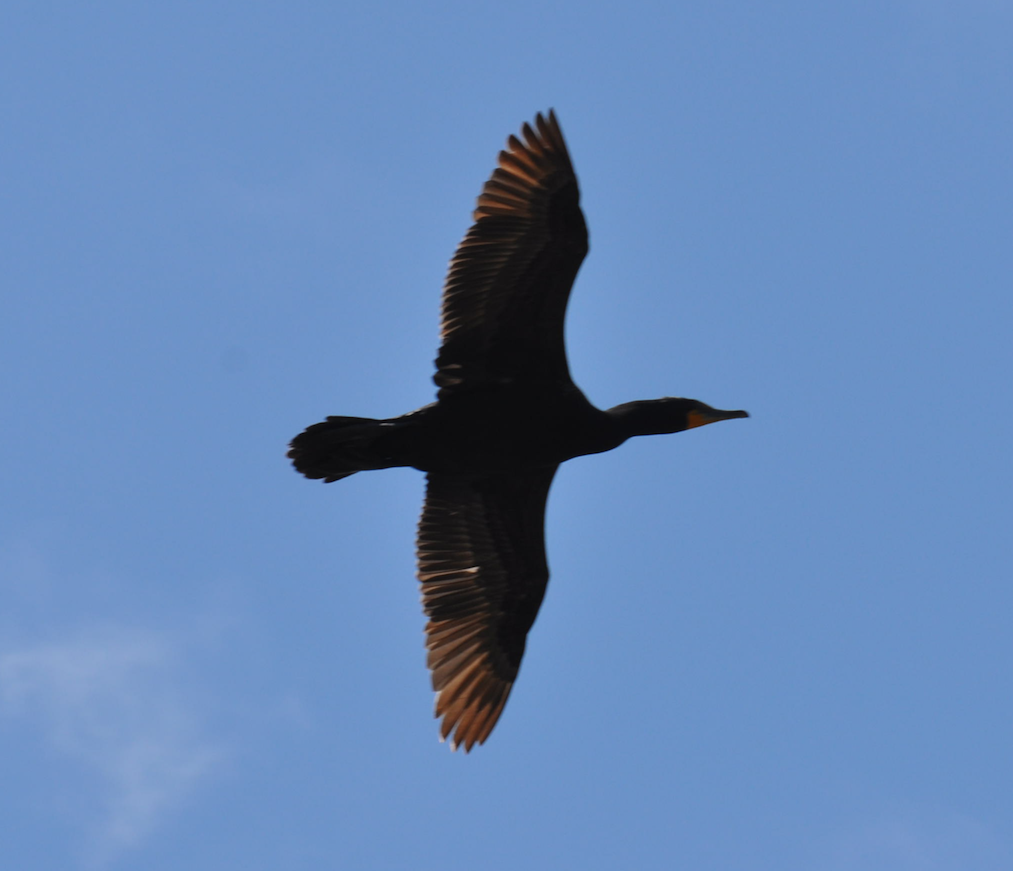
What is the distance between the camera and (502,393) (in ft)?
34.1

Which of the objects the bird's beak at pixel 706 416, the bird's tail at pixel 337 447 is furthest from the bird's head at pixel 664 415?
the bird's tail at pixel 337 447

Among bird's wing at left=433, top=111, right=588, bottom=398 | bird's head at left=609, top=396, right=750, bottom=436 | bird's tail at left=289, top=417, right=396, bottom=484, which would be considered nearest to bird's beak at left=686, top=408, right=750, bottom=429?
bird's head at left=609, top=396, right=750, bottom=436

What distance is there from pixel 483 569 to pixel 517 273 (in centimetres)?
228

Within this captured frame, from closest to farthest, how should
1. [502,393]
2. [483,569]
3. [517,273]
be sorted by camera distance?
[517,273] < [502,393] < [483,569]

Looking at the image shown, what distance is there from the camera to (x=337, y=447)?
1030cm

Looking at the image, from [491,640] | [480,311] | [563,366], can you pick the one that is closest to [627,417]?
[563,366]

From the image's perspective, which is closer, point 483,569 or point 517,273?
point 517,273

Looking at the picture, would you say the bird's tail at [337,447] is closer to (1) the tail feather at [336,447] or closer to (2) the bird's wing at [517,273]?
(1) the tail feather at [336,447]

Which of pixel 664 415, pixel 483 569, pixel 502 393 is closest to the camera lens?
pixel 502 393

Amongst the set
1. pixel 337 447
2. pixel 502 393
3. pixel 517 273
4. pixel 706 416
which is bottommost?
pixel 706 416

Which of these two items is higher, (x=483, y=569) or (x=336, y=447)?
(x=336, y=447)

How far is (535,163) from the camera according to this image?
1013 cm

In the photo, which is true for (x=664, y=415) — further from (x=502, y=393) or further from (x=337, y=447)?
(x=337, y=447)

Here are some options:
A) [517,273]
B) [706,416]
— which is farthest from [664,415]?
[517,273]
